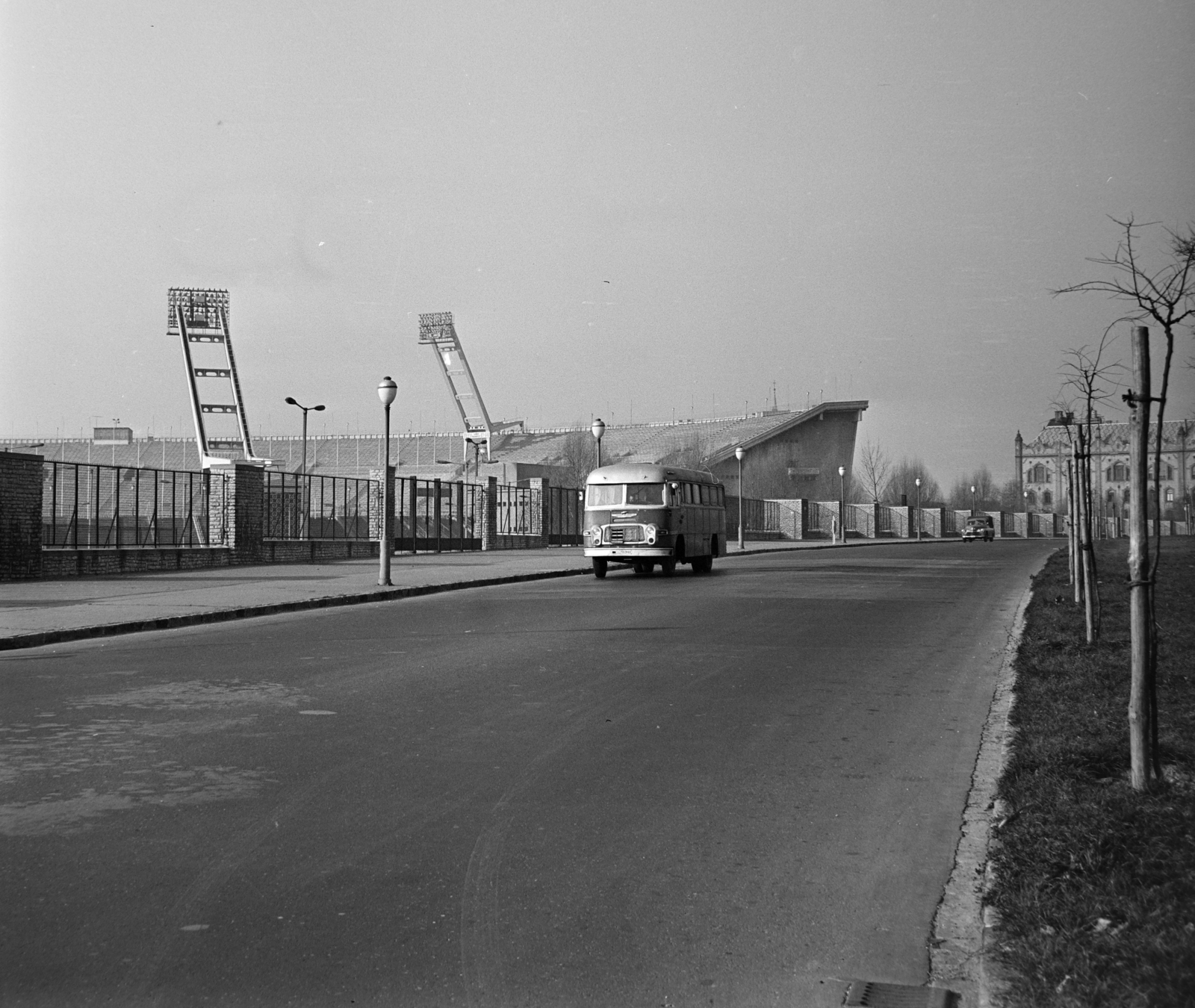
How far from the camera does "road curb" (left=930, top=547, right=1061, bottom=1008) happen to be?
12.7ft

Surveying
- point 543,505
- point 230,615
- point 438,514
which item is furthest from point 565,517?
point 230,615

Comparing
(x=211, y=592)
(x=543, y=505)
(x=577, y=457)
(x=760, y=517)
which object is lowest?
(x=211, y=592)

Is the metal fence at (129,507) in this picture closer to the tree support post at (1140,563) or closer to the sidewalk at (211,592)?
the sidewalk at (211,592)

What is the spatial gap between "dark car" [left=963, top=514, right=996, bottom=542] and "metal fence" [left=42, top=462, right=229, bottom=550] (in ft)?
186

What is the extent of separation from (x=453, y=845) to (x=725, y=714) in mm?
3861

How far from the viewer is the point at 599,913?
4.47 m

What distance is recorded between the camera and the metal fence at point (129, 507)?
86.4 ft

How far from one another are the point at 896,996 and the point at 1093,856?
1435 mm

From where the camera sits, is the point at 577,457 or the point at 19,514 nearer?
the point at 19,514

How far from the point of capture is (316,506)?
38531mm

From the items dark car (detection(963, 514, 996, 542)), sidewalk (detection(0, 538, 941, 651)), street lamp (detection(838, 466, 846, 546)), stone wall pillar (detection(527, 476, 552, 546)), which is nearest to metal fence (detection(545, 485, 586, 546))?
stone wall pillar (detection(527, 476, 552, 546))

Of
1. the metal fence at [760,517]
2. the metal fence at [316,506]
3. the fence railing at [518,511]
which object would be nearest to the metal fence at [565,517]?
the fence railing at [518,511]

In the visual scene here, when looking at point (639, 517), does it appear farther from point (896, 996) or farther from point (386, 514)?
point (896, 996)

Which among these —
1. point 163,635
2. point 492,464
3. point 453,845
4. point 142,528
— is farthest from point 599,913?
point 492,464
